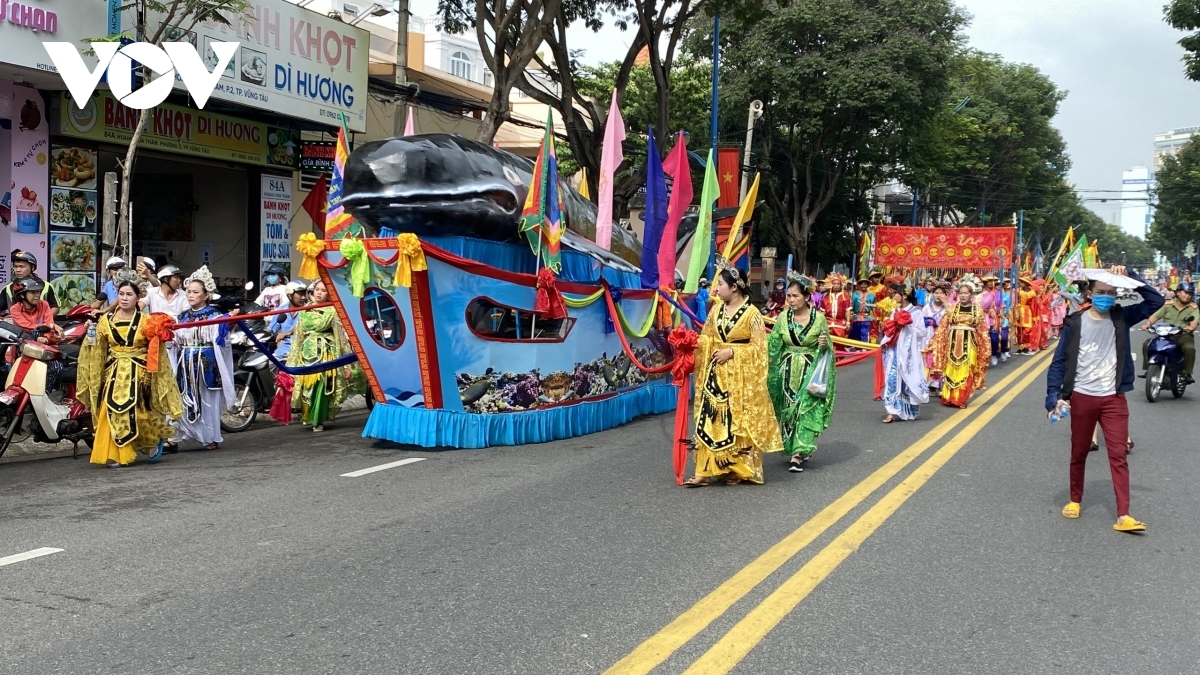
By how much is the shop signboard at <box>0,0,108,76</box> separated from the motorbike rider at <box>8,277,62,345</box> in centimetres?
451

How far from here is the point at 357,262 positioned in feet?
27.0

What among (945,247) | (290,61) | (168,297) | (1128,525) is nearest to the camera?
(1128,525)

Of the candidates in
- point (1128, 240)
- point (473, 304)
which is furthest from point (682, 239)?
point (1128, 240)

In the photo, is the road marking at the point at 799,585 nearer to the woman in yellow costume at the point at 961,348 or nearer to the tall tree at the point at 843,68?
the woman in yellow costume at the point at 961,348

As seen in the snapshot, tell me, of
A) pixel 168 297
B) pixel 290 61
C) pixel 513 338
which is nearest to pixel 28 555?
pixel 513 338

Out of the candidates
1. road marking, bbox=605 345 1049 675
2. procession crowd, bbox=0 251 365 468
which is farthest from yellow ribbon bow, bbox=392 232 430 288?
road marking, bbox=605 345 1049 675

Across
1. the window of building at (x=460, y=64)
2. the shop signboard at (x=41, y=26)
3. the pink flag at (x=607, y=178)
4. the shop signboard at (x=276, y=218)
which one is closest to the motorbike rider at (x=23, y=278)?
the shop signboard at (x=41, y=26)

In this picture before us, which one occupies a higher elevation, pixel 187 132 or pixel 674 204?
pixel 187 132

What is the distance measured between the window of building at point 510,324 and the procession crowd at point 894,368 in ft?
6.21

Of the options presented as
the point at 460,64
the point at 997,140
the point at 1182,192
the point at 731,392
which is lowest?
the point at 731,392

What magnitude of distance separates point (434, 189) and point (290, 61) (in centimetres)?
904

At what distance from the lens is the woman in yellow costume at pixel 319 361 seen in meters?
10.2

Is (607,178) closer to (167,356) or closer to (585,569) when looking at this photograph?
(167,356)

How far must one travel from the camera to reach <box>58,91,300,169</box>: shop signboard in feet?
47.2
